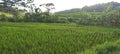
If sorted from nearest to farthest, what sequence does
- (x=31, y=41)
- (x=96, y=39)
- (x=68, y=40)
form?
1. (x=31, y=41)
2. (x=68, y=40)
3. (x=96, y=39)

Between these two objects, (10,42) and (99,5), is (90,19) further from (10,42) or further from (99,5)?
(99,5)

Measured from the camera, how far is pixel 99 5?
73.9m

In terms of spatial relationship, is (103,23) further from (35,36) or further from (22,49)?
(22,49)

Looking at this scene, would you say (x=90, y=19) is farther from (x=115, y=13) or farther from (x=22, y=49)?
(x=22, y=49)

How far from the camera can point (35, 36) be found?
13.7 metres

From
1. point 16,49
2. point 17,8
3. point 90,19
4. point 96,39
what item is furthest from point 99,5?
point 16,49

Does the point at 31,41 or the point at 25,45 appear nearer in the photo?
the point at 25,45

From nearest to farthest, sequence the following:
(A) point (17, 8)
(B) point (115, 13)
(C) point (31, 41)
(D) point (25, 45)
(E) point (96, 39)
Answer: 1. (D) point (25, 45)
2. (C) point (31, 41)
3. (E) point (96, 39)
4. (B) point (115, 13)
5. (A) point (17, 8)

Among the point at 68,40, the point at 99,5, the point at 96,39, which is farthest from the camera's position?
the point at 99,5

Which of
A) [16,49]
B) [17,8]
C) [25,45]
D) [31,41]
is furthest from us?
[17,8]

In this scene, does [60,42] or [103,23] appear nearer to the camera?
[60,42]

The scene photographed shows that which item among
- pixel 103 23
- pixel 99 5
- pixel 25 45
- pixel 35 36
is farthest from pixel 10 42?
pixel 99 5

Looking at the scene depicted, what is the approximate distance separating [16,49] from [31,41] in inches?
68.0

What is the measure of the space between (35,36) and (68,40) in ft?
5.61
